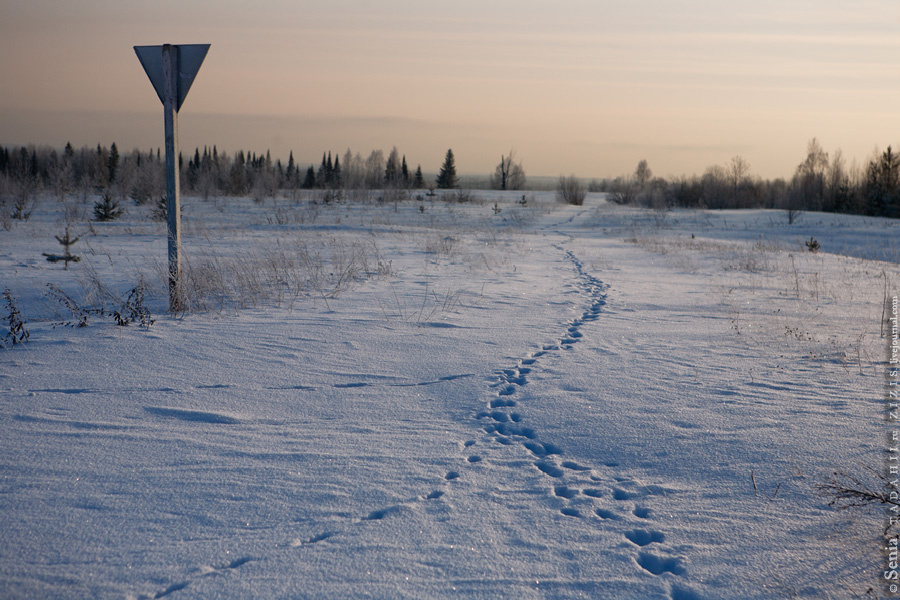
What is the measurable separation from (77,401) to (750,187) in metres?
42.3

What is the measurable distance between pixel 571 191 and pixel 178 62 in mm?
36283

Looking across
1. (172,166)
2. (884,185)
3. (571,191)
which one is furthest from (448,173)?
(172,166)

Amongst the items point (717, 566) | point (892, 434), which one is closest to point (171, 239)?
point (717, 566)

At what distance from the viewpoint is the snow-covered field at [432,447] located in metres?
2.13

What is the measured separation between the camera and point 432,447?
316cm

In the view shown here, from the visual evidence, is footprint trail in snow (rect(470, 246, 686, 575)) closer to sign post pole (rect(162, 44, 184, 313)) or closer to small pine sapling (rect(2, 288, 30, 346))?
sign post pole (rect(162, 44, 184, 313))

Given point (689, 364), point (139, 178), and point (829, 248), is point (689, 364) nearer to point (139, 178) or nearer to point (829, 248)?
point (829, 248)

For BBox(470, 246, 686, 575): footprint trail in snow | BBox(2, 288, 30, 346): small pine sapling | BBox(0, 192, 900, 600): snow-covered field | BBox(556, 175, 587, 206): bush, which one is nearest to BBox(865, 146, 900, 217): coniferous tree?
BBox(556, 175, 587, 206): bush

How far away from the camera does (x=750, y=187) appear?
38344 mm

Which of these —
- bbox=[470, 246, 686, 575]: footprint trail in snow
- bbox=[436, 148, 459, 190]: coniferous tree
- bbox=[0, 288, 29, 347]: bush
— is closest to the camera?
bbox=[470, 246, 686, 575]: footprint trail in snow

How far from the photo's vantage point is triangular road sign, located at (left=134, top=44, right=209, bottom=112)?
5.17 metres

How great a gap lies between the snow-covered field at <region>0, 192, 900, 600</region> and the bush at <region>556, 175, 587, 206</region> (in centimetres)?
3265

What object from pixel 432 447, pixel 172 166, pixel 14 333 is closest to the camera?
pixel 432 447

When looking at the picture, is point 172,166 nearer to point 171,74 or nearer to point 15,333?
point 171,74
